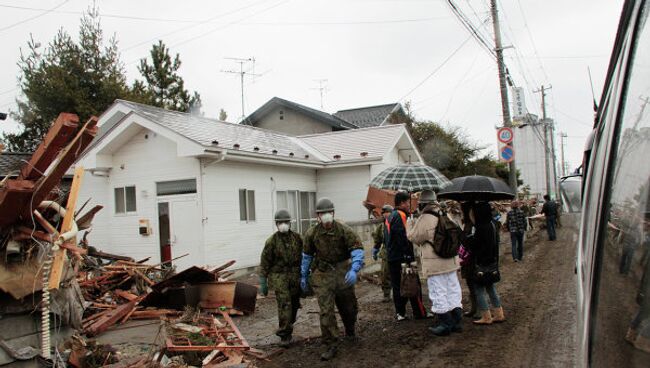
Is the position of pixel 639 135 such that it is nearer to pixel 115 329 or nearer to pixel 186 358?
pixel 186 358

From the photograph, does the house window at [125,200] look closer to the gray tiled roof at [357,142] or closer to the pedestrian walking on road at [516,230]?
the gray tiled roof at [357,142]

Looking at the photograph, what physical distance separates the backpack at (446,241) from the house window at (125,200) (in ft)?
34.1

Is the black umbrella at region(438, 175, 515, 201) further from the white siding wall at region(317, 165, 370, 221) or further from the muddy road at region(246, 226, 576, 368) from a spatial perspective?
the white siding wall at region(317, 165, 370, 221)

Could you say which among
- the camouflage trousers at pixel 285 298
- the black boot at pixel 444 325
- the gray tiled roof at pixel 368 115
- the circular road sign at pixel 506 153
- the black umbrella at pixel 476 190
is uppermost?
the gray tiled roof at pixel 368 115

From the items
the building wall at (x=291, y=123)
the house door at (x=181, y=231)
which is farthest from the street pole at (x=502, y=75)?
the building wall at (x=291, y=123)

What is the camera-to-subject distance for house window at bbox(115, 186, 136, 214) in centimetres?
1446

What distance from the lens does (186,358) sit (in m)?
6.04

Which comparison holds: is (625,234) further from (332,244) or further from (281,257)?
(281,257)

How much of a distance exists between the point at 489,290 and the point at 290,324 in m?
2.83

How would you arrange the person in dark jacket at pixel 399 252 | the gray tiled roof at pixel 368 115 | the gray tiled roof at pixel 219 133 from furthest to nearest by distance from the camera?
the gray tiled roof at pixel 368 115 < the gray tiled roof at pixel 219 133 < the person in dark jacket at pixel 399 252

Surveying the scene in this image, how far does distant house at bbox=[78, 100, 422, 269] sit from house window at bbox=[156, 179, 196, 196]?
0.03 metres

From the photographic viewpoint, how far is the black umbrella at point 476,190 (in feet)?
23.6

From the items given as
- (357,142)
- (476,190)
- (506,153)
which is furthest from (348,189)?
(476,190)

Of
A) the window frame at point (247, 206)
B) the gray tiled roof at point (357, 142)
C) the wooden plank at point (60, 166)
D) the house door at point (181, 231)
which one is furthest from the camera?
the gray tiled roof at point (357, 142)
